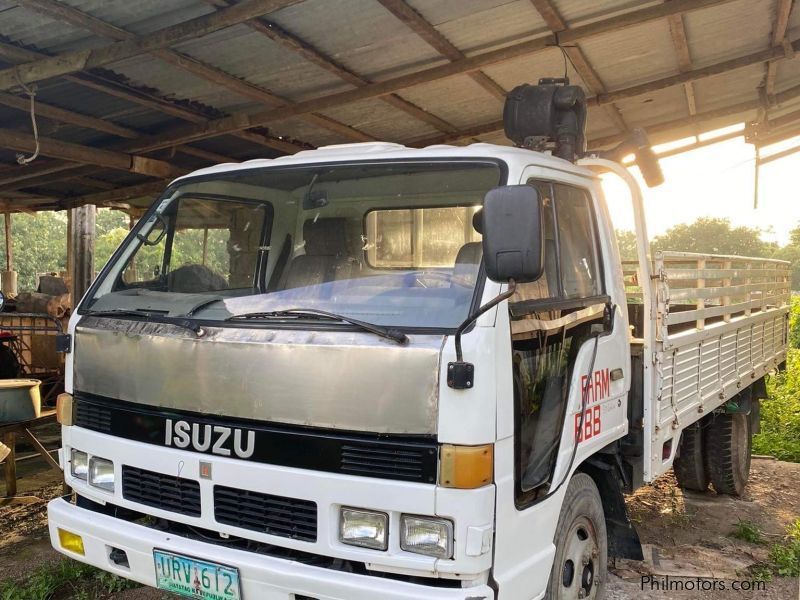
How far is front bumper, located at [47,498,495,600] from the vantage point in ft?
7.18

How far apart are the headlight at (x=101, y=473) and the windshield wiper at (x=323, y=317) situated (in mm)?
861

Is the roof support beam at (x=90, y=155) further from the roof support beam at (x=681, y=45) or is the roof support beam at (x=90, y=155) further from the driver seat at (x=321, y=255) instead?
the roof support beam at (x=681, y=45)

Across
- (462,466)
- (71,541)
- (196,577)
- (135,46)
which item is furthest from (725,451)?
(135,46)

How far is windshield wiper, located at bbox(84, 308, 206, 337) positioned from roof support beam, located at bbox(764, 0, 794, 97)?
17.4 ft

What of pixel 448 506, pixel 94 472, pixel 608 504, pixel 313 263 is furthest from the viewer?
pixel 608 504

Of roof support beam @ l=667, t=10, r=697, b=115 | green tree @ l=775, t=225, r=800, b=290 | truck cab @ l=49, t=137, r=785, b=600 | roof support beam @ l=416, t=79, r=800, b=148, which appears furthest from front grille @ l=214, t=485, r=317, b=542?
green tree @ l=775, t=225, r=800, b=290

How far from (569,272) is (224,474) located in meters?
1.64

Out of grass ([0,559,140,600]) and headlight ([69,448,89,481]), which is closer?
headlight ([69,448,89,481])

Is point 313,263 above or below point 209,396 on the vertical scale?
above

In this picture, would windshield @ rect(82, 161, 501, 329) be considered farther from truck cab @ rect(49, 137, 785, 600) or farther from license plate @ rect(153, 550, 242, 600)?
license plate @ rect(153, 550, 242, 600)

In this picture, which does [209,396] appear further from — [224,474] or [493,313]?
[493,313]

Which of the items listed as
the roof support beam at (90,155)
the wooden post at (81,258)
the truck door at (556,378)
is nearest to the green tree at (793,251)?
the wooden post at (81,258)

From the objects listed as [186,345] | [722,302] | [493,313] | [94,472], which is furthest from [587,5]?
[94,472]

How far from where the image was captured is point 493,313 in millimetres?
2303
